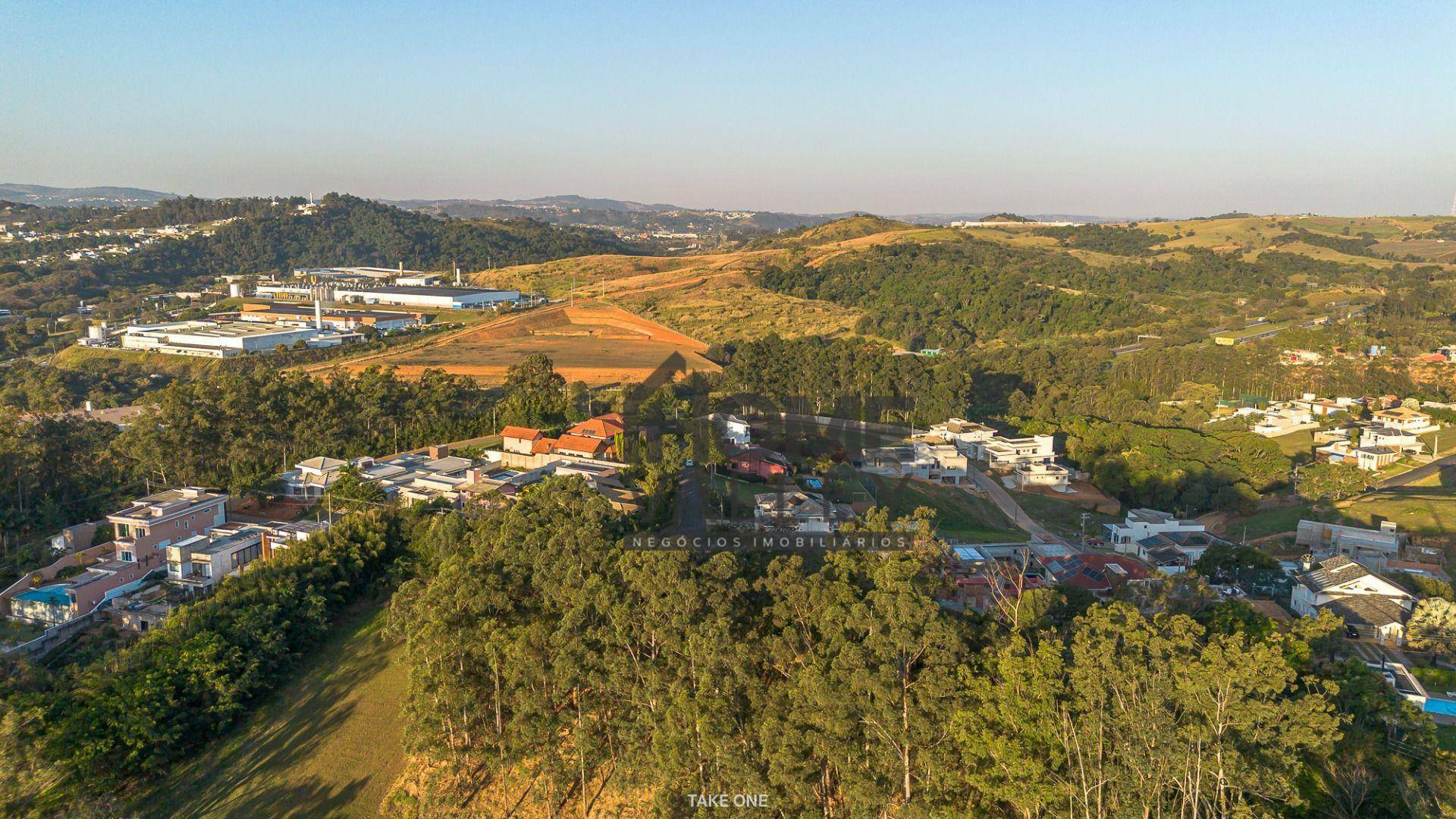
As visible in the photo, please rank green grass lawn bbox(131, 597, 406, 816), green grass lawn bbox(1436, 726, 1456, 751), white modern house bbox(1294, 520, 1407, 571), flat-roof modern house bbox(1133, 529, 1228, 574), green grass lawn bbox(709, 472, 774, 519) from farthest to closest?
1. white modern house bbox(1294, 520, 1407, 571)
2. flat-roof modern house bbox(1133, 529, 1228, 574)
3. green grass lawn bbox(709, 472, 774, 519)
4. green grass lawn bbox(1436, 726, 1456, 751)
5. green grass lawn bbox(131, 597, 406, 816)

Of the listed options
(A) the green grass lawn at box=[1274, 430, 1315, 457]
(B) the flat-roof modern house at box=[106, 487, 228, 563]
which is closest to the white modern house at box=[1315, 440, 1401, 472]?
(A) the green grass lawn at box=[1274, 430, 1315, 457]

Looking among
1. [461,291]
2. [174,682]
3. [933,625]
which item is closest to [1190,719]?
[933,625]

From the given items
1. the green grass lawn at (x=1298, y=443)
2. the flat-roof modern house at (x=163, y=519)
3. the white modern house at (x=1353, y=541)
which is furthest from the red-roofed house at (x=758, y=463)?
the green grass lawn at (x=1298, y=443)

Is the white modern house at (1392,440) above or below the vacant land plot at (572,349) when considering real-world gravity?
below

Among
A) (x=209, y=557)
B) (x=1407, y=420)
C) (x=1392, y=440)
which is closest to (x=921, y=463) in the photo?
(x=209, y=557)

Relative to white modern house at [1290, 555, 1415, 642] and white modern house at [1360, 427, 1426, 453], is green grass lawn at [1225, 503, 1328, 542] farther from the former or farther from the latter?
white modern house at [1360, 427, 1426, 453]

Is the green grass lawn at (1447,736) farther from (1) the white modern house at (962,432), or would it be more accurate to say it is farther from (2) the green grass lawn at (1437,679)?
(1) the white modern house at (962,432)
